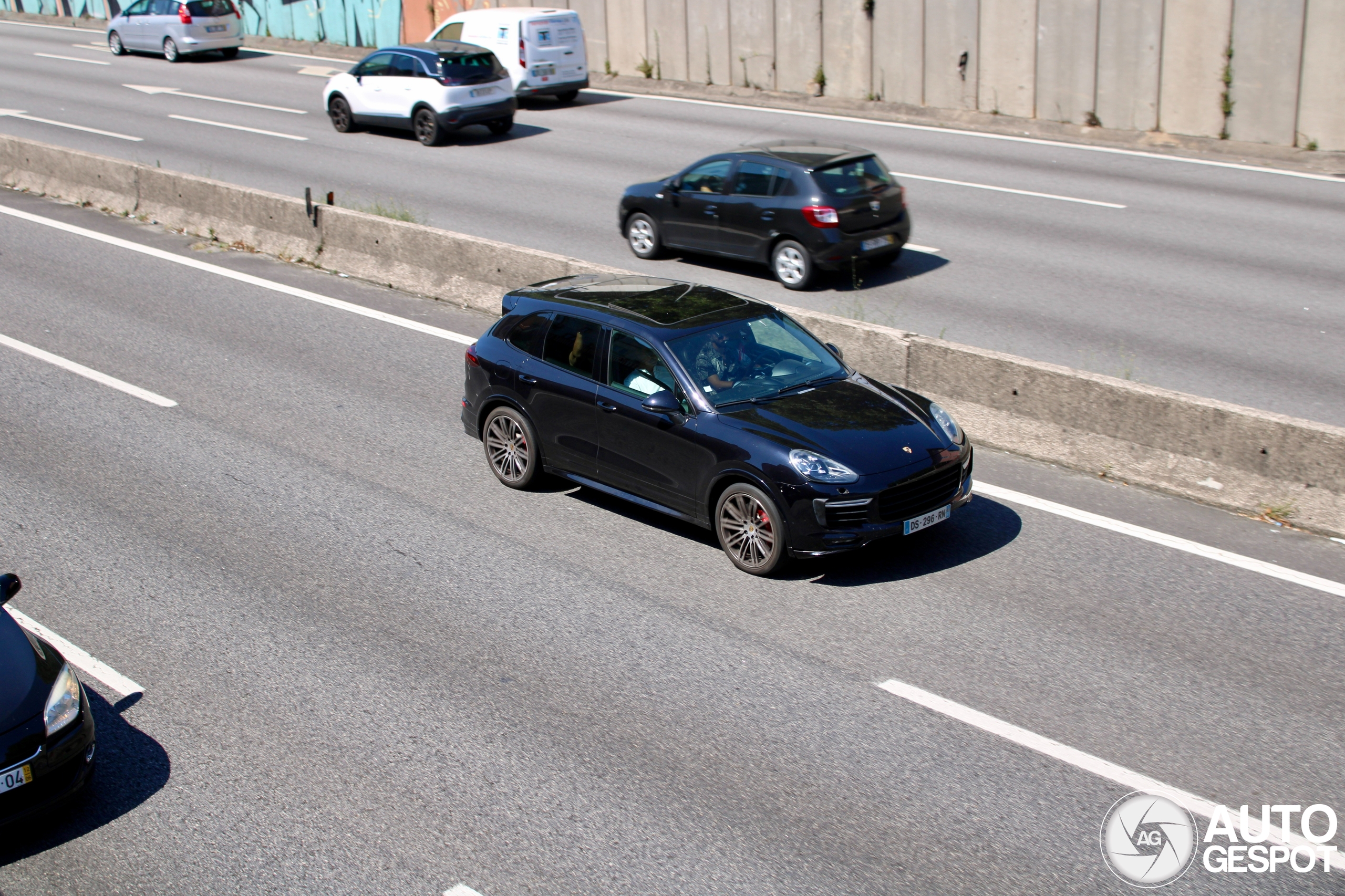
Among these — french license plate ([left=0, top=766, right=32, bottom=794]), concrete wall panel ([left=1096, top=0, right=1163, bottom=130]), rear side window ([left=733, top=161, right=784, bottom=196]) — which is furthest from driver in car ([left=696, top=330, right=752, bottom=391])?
concrete wall panel ([left=1096, top=0, right=1163, bottom=130])

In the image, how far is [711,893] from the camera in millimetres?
5062

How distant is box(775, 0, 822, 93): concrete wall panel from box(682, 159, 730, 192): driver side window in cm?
1260

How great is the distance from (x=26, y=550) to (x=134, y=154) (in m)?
15.9

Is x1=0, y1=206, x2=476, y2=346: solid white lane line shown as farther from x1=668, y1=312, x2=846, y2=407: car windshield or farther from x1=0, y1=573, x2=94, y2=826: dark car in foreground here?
x1=0, y1=573, x2=94, y2=826: dark car in foreground

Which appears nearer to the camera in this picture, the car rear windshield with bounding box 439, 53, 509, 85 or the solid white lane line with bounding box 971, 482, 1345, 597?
the solid white lane line with bounding box 971, 482, 1345, 597

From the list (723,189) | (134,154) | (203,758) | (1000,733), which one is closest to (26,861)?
(203,758)

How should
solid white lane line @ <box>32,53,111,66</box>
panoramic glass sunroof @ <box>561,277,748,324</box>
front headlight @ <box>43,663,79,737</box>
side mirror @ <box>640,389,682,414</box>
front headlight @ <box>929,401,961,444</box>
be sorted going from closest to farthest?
front headlight @ <box>43,663,79,737</box> → side mirror @ <box>640,389,682,414</box> → front headlight @ <box>929,401,961,444</box> → panoramic glass sunroof @ <box>561,277,748,324</box> → solid white lane line @ <box>32,53,111,66</box>

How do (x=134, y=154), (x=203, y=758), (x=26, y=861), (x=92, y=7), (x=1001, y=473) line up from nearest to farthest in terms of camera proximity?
1. (x=26, y=861)
2. (x=203, y=758)
3. (x=1001, y=473)
4. (x=134, y=154)
5. (x=92, y=7)

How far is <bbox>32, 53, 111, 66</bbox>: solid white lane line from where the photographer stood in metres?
34.3

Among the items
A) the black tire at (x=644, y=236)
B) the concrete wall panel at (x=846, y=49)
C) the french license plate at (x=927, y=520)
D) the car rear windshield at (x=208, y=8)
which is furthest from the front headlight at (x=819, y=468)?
the car rear windshield at (x=208, y=8)

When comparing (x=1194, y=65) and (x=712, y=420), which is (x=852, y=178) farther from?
(x=1194, y=65)

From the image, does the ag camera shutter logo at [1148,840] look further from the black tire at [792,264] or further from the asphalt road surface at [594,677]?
the black tire at [792,264]

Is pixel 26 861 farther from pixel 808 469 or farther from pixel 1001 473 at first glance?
pixel 1001 473

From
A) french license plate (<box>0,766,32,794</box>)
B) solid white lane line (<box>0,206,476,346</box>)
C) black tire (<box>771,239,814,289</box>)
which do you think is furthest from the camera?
black tire (<box>771,239,814,289</box>)
